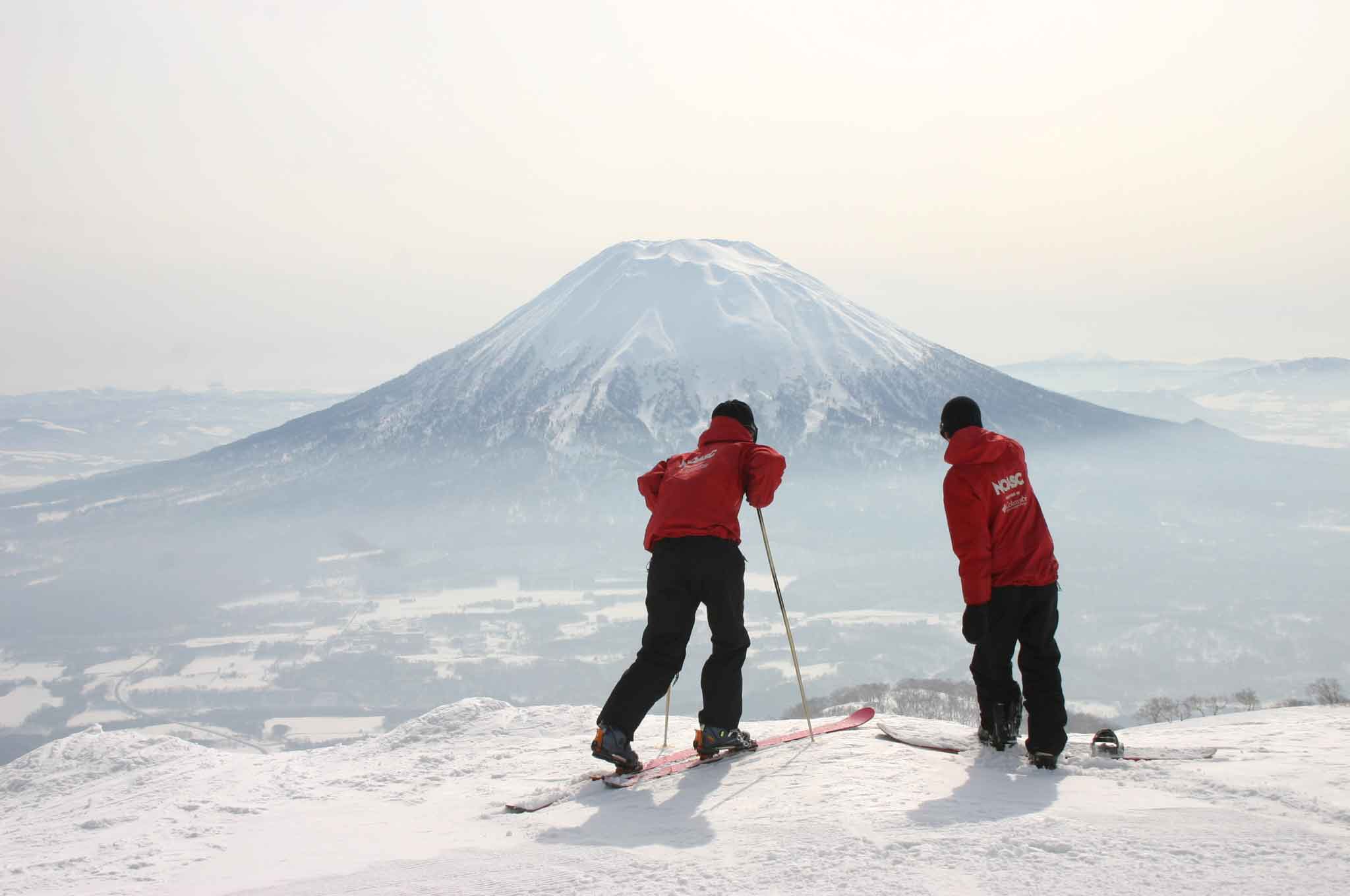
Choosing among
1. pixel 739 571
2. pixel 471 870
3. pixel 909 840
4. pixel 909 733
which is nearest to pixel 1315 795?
pixel 909 840

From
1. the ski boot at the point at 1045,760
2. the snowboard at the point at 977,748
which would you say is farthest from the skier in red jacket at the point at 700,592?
the ski boot at the point at 1045,760

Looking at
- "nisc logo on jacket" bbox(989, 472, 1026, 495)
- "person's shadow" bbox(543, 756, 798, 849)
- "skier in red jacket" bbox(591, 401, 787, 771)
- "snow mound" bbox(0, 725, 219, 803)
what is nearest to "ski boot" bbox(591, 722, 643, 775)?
"skier in red jacket" bbox(591, 401, 787, 771)

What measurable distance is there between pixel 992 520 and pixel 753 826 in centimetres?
262

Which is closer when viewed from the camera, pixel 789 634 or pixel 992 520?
pixel 992 520

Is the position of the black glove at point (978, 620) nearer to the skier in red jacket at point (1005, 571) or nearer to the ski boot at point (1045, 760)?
the skier in red jacket at point (1005, 571)

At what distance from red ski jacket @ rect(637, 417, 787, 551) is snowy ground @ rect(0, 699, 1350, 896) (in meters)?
1.73

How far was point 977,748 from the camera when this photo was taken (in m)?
6.42

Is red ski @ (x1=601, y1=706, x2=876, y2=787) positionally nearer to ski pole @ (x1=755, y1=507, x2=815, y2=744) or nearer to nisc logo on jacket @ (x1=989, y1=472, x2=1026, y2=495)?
ski pole @ (x1=755, y1=507, x2=815, y2=744)

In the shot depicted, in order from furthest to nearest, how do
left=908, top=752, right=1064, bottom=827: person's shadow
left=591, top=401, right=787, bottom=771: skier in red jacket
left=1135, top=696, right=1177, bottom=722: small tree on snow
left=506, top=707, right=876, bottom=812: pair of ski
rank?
left=1135, top=696, right=1177, bottom=722: small tree on snow → left=591, top=401, right=787, bottom=771: skier in red jacket → left=506, top=707, right=876, bottom=812: pair of ski → left=908, top=752, right=1064, bottom=827: person's shadow

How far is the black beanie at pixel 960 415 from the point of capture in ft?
20.5

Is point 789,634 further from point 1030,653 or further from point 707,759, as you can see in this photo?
point 1030,653

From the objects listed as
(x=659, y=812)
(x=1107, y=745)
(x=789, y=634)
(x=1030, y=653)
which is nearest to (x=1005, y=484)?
(x=1030, y=653)

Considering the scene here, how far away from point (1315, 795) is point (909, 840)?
2214 mm

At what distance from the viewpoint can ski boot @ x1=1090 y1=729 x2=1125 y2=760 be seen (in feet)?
19.7
